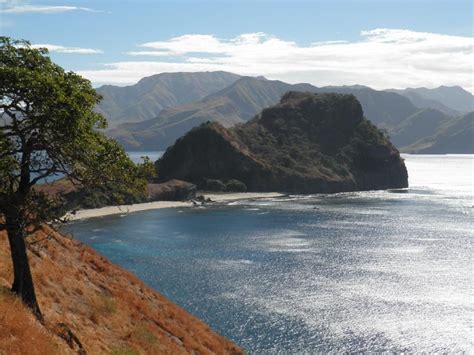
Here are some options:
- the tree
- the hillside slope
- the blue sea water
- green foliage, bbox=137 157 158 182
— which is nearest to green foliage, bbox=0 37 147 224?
the tree

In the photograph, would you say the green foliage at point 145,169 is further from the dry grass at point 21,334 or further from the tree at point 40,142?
the dry grass at point 21,334

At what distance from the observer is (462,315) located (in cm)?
7350

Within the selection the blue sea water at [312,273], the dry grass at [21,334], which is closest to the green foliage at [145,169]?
the dry grass at [21,334]

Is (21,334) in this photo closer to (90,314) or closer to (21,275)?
(21,275)

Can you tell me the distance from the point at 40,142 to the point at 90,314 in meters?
11.8

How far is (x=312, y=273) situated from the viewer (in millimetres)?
98312

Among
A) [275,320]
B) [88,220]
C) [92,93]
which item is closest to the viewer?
[92,93]

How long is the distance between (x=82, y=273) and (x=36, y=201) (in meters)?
14.0

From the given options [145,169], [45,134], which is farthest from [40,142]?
[145,169]

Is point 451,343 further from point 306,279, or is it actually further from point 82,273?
point 82,273

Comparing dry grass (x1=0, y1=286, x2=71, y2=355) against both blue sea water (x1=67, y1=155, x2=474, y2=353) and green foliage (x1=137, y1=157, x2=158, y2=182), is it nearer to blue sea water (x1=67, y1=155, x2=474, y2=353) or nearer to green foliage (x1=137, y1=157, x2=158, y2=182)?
green foliage (x1=137, y1=157, x2=158, y2=182)

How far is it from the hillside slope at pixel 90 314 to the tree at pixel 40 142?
1.80 meters

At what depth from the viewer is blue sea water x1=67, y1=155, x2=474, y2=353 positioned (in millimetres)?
65625

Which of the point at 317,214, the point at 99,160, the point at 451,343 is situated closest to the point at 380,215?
the point at 317,214
